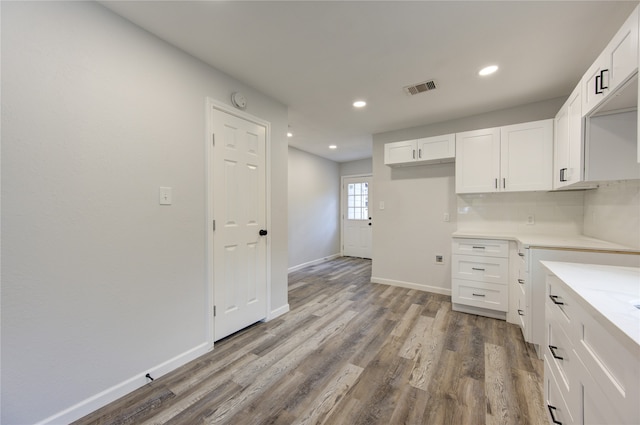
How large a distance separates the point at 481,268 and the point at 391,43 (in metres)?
2.47

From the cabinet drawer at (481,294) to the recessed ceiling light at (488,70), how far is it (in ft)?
7.01

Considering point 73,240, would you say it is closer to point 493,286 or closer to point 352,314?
point 352,314

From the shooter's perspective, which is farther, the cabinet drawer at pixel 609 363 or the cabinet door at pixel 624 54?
the cabinet door at pixel 624 54

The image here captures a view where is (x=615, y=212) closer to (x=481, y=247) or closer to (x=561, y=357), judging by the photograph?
(x=481, y=247)

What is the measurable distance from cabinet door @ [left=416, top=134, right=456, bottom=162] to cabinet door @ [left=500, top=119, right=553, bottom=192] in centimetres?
52

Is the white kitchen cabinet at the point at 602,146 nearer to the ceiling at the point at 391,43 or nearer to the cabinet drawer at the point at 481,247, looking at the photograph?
the ceiling at the point at 391,43

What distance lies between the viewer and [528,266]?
2213 mm

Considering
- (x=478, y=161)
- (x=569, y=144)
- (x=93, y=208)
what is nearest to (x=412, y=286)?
(x=478, y=161)

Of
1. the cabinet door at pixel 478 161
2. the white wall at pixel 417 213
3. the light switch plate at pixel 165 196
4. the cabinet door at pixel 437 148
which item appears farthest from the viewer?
the white wall at pixel 417 213

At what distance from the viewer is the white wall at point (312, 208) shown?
5223 millimetres

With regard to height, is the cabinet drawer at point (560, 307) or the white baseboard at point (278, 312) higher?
the cabinet drawer at point (560, 307)

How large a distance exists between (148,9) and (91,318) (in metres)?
1.95

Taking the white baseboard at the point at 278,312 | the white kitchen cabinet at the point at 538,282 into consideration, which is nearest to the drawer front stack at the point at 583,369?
the white kitchen cabinet at the point at 538,282

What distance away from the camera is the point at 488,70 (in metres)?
2.29
